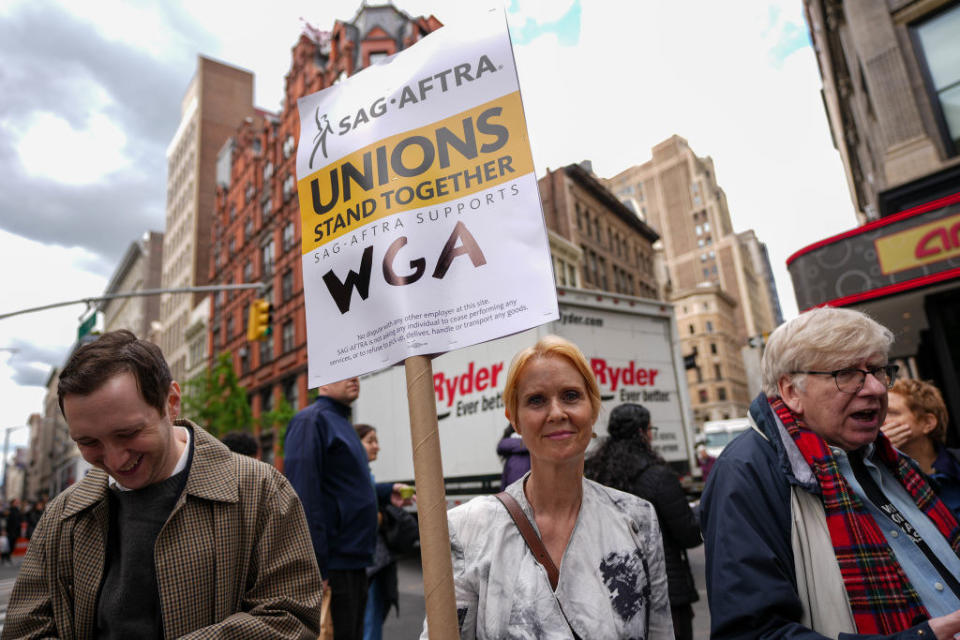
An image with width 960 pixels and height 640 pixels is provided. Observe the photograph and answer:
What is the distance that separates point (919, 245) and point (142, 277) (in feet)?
243

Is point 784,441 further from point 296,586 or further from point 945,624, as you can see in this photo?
point 296,586

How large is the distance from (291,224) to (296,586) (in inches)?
1382

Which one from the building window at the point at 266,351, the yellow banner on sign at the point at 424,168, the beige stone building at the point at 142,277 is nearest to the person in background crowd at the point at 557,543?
the yellow banner on sign at the point at 424,168

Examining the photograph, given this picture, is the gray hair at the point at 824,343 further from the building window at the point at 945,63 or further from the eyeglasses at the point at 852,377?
the building window at the point at 945,63

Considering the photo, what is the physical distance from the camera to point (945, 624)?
166 cm

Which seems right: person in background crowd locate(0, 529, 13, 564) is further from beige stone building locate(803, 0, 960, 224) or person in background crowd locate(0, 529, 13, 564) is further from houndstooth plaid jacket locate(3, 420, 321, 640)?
beige stone building locate(803, 0, 960, 224)

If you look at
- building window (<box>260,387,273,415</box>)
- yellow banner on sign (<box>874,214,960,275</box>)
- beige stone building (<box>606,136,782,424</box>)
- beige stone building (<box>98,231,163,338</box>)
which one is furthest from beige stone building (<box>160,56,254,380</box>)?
beige stone building (<box>606,136,782,424</box>)

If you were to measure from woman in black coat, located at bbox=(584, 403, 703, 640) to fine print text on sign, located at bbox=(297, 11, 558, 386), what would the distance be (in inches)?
85.6

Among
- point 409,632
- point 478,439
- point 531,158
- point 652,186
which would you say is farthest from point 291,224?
point 652,186

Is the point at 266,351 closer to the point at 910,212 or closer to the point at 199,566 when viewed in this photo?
the point at 910,212

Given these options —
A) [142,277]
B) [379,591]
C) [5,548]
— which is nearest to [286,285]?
[5,548]

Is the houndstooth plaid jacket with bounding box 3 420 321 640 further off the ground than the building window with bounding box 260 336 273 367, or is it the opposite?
the building window with bounding box 260 336 273 367

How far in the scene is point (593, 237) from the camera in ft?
141

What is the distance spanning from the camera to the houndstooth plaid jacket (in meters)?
1.80
